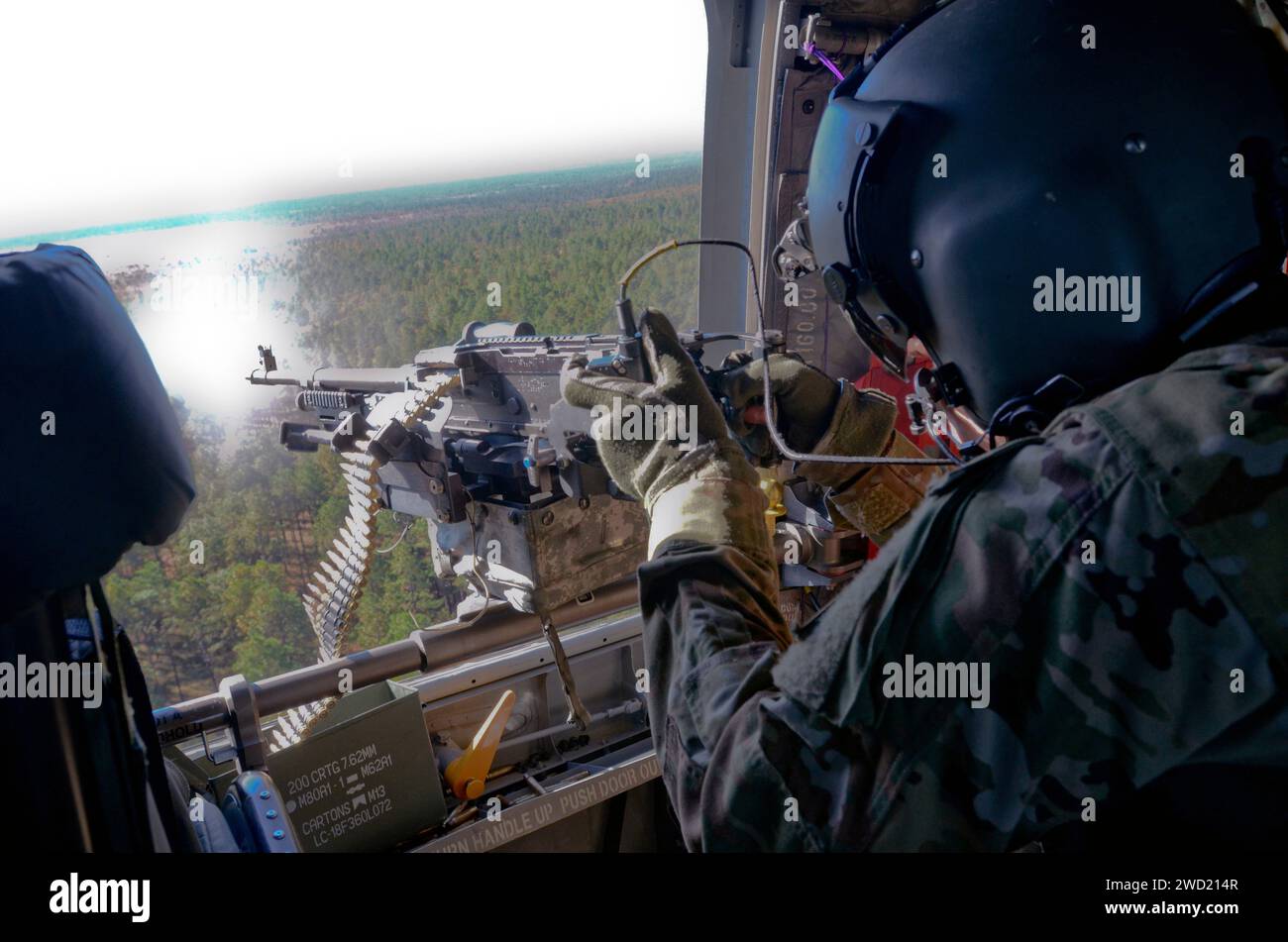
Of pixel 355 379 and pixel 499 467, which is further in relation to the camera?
pixel 355 379

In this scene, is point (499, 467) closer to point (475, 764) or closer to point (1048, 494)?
point (475, 764)

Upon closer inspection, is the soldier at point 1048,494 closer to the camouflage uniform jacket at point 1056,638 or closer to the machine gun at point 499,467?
the camouflage uniform jacket at point 1056,638

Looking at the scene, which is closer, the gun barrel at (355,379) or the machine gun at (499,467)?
the machine gun at (499,467)

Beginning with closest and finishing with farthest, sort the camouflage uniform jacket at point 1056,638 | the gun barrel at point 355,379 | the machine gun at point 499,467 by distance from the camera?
the camouflage uniform jacket at point 1056,638 < the machine gun at point 499,467 < the gun barrel at point 355,379

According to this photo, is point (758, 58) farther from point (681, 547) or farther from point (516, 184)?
point (681, 547)

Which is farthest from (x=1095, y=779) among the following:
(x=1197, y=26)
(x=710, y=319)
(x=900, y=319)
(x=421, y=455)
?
(x=710, y=319)

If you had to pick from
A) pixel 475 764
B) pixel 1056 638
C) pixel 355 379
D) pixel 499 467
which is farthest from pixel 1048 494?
pixel 355 379

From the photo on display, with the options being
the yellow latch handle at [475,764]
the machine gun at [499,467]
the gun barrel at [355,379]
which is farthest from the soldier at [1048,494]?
the gun barrel at [355,379]

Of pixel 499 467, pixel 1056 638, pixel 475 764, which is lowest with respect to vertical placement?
pixel 475 764
